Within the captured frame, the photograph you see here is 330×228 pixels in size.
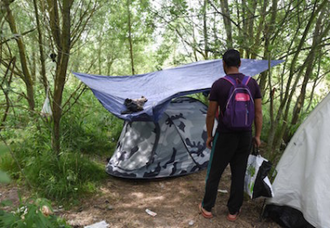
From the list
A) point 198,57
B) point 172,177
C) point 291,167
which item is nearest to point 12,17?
point 172,177

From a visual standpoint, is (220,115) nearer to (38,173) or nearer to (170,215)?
Result: (170,215)

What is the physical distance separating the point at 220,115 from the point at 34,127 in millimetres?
2236

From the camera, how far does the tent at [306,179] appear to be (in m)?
1.71

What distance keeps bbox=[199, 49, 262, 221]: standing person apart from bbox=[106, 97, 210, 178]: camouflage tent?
3.01 ft

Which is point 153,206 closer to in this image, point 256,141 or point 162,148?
point 162,148

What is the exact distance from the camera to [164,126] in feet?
9.75

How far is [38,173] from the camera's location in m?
2.54

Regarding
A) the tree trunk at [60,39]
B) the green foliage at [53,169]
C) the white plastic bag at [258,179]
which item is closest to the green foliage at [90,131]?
the green foliage at [53,169]

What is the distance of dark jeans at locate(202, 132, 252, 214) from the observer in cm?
185

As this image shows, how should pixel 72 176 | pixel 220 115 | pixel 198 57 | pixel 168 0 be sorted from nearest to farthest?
pixel 220 115 < pixel 72 176 < pixel 168 0 < pixel 198 57

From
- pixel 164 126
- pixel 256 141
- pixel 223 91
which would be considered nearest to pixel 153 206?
pixel 164 126

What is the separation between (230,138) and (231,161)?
0.79ft

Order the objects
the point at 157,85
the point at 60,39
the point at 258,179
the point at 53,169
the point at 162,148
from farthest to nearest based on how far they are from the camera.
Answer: the point at 157,85, the point at 162,148, the point at 53,169, the point at 60,39, the point at 258,179

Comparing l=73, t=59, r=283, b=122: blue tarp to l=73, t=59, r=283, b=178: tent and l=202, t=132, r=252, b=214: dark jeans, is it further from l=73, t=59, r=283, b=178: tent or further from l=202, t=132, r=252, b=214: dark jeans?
l=202, t=132, r=252, b=214: dark jeans
